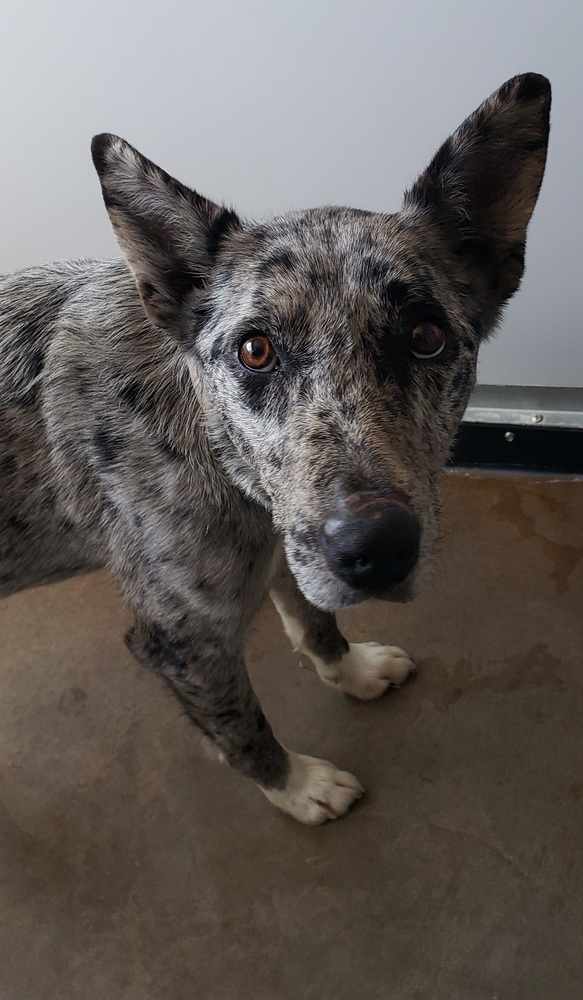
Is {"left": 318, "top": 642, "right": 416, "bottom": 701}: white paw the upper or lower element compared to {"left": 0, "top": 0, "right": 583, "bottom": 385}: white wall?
lower

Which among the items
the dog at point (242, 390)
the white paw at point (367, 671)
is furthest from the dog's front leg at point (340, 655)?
the dog at point (242, 390)

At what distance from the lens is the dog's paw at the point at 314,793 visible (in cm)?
220

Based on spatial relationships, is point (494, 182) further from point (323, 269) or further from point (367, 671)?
point (367, 671)

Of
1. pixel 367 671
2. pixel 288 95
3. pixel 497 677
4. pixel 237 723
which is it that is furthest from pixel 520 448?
pixel 237 723

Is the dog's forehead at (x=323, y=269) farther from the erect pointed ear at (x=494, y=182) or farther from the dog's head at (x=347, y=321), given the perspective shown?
the erect pointed ear at (x=494, y=182)

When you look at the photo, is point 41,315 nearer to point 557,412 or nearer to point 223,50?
point 223,50

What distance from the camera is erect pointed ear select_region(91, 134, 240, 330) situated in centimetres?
144

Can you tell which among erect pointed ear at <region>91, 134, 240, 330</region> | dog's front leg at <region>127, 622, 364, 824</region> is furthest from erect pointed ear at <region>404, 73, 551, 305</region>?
dog's front leg at <region>127, 622, 364, 824</region>

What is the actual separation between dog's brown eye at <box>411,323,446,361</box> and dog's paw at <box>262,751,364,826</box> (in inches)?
52.7

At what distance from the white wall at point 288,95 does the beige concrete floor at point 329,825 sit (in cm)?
122

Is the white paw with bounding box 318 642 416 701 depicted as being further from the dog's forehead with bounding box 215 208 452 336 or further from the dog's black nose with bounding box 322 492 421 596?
the dog's forehead with bounding box 215 208 452 336

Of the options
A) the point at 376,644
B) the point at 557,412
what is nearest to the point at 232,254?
the point at 376,644

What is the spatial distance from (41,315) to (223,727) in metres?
1.13

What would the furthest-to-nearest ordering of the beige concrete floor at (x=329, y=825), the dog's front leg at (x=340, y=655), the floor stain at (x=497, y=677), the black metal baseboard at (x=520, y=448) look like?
the black metal baseboard at (x=520, y=448) < the floor stain at (x=497, y=677) < the dog's front leg at (x=340, y=655) < the beige concrete floor at (x=329, y=825)
